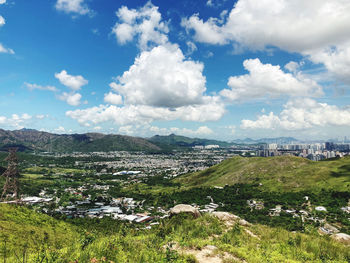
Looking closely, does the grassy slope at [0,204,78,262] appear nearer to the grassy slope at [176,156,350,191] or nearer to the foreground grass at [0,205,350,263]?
the foreground grass at [0,205,350,263]

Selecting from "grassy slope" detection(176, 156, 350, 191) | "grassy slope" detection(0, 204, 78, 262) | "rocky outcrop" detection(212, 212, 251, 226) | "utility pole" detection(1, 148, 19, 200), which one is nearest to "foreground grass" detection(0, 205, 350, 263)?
"grassy slope" detection(0, 204, 78, 262)

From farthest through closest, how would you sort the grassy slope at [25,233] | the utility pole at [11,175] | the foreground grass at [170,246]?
the utility pole at [11,175] → the grassy slope at [25,233] → the foreground grass at [170,246]

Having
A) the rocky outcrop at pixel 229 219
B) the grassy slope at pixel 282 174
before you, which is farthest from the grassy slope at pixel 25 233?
the grassy slope at pixel 282 174

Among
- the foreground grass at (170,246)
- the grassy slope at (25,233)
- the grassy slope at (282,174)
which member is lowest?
the grassy slope at (282,174)

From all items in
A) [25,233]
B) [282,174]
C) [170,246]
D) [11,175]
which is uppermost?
[170,246]

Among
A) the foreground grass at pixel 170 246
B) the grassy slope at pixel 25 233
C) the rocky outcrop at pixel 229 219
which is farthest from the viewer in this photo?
the rocky outcrop at pixel 229 219

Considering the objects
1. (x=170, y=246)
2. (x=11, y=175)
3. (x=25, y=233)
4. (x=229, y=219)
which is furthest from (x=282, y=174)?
(x=25, y=233)

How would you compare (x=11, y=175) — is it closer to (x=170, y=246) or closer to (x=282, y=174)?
(x=170, y=246)

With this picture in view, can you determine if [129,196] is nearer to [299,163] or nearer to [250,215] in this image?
[250,215]

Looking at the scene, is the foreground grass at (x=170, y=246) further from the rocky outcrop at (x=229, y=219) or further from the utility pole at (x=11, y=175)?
the utility pole at (x=11, y=175)
